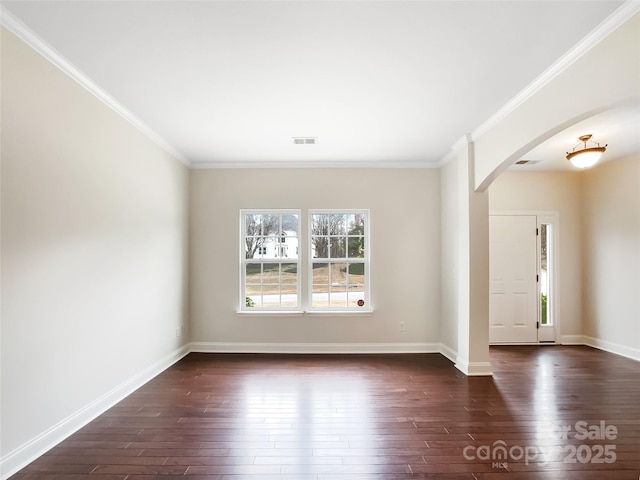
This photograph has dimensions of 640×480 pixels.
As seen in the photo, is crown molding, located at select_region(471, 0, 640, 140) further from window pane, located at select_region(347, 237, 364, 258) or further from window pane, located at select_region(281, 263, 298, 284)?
window pane, located at select_region(281, 263, 298, 284)

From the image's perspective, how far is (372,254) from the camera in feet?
16.8

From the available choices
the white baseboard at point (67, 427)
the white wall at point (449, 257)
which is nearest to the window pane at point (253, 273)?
the white baseboard at point (67, 427)

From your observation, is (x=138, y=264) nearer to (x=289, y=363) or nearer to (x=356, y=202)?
(x=289, y=363)

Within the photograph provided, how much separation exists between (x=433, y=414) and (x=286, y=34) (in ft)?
10.4

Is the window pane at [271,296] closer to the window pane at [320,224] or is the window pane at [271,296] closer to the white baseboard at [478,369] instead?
the window pane at [320,224]

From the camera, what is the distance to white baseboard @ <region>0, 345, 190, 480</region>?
2168mm

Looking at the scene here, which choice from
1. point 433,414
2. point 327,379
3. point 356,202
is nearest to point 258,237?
point 356,202

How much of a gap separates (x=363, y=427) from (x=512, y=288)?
3.90 m

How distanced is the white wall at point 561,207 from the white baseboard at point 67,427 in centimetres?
541

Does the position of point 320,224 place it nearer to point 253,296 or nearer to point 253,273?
point 253,273

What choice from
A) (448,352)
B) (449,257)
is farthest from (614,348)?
(449,257)

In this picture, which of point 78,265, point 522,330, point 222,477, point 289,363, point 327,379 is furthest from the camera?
point 522,330

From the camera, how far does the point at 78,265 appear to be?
274 cm

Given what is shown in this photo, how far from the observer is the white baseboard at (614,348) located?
476 centimetres
